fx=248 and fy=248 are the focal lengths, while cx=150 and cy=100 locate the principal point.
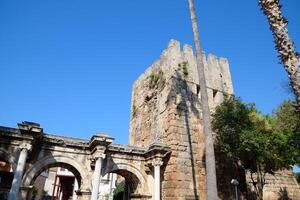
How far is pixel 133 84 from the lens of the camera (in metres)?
21.0

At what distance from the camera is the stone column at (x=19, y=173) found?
9.96 metres

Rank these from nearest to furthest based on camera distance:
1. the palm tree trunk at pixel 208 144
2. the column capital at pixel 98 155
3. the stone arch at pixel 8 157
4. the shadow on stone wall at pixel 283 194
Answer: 1. the palm tree trunk at pixel 208 144
2. the stone arch at pixel 8 157
3. the column capital at pixel 98 155
4. the shadow on stone wall at pixel 283 194

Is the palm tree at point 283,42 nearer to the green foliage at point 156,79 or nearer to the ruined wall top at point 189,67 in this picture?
the ruined wall top at point 189,67

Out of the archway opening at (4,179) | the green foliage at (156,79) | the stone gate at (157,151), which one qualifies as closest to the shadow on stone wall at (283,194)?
the stone gate at (157,151)

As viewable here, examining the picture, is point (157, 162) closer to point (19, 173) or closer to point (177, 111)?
point (177, 111)

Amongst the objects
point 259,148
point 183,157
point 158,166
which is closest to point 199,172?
point 183,157

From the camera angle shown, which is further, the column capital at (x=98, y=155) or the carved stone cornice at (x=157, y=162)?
the carved stone cornice at (x=157, y=162)

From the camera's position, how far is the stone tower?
41.7ft

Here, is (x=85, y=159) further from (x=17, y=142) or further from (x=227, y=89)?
(x=227, y=89)

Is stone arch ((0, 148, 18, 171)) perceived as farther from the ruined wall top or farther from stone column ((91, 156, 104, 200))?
the ruined wall top

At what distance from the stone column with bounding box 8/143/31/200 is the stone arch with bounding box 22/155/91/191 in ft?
3.50

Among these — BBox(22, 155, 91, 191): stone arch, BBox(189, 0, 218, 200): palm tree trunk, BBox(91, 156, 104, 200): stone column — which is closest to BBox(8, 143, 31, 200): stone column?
BBox(22, 155, 91, 191): stone arch

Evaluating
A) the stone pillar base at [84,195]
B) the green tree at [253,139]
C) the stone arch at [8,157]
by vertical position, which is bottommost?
the stone pillar base at [84,195]

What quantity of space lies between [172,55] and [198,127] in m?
4.90
